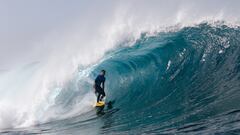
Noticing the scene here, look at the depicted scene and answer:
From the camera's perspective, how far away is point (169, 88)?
1487cm

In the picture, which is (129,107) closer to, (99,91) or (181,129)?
(99,91)

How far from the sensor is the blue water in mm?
10519

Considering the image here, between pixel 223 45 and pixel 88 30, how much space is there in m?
7.29

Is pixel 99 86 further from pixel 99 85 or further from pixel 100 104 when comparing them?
pixel 100 104

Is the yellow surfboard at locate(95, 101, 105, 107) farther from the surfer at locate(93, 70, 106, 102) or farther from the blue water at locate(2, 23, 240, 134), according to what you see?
the blue water at locate(2, 23, 240, 134)

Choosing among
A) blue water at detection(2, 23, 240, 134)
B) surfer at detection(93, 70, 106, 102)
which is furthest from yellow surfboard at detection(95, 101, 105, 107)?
blue water at detection(2, 23, 240, 134)

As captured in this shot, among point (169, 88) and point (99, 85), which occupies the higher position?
point (99, 85)

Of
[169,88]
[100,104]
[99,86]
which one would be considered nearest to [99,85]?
[99,86]

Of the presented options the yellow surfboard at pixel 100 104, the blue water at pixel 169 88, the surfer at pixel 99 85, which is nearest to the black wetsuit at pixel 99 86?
the surfer at pixel 99 85

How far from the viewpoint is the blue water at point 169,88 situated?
34.5ft

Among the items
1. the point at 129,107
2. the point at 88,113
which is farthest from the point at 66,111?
the point at 129,107

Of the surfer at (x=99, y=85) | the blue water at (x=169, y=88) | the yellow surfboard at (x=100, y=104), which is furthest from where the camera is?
the surfer at (x=99, y=85)

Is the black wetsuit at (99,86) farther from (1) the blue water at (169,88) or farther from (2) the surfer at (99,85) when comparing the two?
(1) the blue water at (169,88)

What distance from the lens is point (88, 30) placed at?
2169cm
